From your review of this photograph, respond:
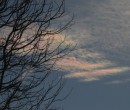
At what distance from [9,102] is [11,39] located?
1.70 meters

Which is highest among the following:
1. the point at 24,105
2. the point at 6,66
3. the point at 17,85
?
the point at 6,66

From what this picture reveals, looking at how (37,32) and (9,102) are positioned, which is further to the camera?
(37,32)

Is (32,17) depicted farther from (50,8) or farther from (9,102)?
(9,102)

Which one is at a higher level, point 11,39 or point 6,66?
point 11,39

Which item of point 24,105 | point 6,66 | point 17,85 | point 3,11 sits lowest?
point 24,105

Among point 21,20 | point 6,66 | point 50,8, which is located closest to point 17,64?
point 6,66

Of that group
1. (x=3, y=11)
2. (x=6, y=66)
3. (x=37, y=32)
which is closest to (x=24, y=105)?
(x=6, y=66)

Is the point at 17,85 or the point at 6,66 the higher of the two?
the point at 6,66

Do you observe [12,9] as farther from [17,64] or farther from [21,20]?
[17,64]

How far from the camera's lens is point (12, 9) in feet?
29.5

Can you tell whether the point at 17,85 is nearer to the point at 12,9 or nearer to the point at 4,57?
the point at 4,57

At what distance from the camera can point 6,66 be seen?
862 cm

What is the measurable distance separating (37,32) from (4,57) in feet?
4.17

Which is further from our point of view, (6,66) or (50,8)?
(50,8)
